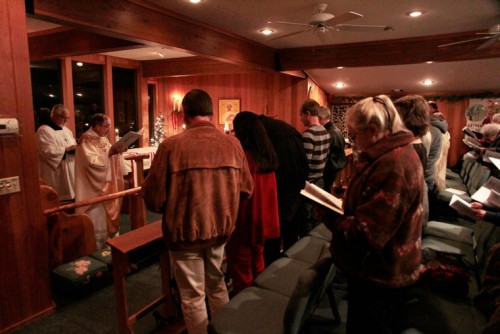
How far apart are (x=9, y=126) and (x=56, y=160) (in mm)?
2235

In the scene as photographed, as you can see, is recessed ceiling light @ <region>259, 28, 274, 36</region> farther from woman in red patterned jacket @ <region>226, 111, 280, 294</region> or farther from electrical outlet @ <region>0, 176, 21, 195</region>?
electrical outlet @ <region>0, 176, 21, 195</region>

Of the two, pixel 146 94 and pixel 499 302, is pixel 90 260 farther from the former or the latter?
pixel 146 94

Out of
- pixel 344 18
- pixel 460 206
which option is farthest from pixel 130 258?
pixel 344 18

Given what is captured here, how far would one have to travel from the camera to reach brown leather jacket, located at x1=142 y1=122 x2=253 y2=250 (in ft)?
5.57

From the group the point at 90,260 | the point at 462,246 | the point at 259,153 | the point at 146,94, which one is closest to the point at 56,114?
the point at 90,260

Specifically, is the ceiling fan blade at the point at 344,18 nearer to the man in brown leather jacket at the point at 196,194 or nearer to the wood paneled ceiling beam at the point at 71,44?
the man in brown leather jacket at the point at 196,194

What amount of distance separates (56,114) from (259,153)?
316 centimetres

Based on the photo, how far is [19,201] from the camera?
2.28m

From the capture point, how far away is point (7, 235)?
2.23 meters

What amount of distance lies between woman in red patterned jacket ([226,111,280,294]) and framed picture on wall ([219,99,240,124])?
5848mm

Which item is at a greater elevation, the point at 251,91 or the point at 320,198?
the point at 251,91

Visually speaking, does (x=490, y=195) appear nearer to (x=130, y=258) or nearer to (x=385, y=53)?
(x=130, y=258)

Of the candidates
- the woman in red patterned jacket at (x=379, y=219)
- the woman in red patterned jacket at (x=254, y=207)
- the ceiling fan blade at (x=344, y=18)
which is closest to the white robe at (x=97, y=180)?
the woman in red patterned jacket at (x=254, y=207)

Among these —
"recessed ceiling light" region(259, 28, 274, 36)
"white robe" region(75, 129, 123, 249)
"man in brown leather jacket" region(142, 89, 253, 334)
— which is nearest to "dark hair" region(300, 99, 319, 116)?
"man in brown leather jacket" region(142, 89, 253, 334)
